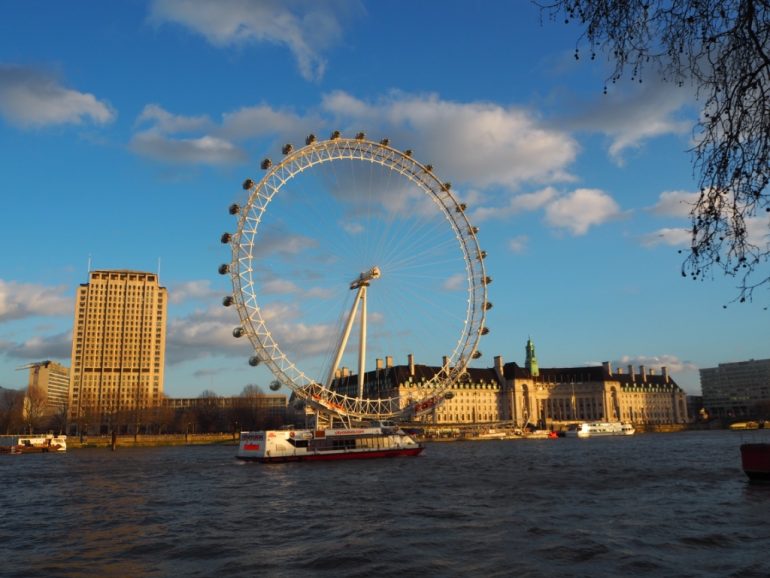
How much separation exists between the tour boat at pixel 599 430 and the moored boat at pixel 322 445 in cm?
8783

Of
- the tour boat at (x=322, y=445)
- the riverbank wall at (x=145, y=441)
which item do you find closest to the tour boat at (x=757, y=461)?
the tour boat at (x=322, y=445)

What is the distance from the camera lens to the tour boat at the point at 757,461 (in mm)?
38812

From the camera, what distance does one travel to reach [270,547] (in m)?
22.2

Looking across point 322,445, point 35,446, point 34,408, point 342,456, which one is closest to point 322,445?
point 322,445

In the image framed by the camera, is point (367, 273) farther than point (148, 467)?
Yes

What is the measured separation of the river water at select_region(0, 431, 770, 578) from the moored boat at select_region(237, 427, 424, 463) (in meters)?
22.1

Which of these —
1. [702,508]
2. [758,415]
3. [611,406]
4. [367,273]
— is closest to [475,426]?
[611,406]

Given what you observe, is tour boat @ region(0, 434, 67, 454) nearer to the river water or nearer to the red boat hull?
the red boat hull

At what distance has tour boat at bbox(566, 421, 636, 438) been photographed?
153 meters

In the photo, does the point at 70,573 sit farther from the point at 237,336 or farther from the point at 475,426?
the point at 475,426

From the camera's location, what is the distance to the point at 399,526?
25828 millimetres

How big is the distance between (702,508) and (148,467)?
162 ft

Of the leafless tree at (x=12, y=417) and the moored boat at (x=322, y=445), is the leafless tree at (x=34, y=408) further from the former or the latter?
the moored boat at (x=322, y=445)

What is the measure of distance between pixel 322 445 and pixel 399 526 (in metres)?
46.9
